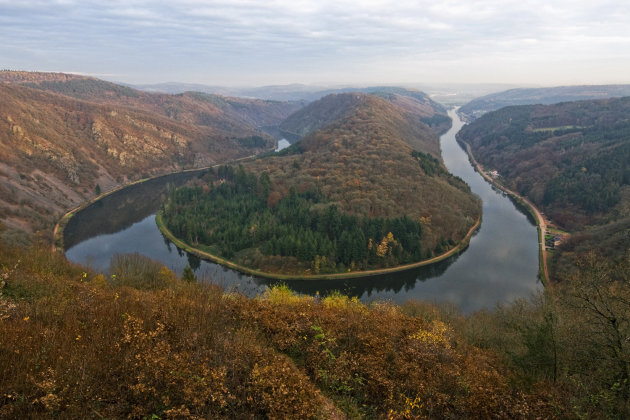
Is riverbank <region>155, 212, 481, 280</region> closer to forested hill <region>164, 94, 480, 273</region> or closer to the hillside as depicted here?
forested hill <region>164, 94, 480, 273</region>

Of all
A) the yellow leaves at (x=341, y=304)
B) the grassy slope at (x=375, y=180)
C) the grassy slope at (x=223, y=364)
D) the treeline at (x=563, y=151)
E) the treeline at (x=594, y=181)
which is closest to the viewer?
the grassy slope at (x=223, y=364)

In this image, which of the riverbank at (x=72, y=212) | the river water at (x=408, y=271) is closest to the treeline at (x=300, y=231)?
the river water at (x=408, y=271)

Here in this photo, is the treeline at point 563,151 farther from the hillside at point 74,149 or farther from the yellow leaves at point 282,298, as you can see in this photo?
the hillside at point 74,149

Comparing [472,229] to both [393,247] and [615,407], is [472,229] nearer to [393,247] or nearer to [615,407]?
[393,247]

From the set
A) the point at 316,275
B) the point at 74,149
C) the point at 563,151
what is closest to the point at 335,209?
the point at 316,275

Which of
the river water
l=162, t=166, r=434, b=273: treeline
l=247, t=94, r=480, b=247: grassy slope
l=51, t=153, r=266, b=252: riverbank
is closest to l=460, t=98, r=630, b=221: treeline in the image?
the river water

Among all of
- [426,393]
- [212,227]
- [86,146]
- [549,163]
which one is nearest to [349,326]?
[426,393]
